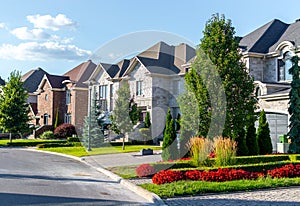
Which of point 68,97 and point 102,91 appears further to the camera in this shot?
point 68,97

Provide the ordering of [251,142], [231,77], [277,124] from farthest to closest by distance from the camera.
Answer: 1. [277,124]
2. [251,142]
3. [231,77]

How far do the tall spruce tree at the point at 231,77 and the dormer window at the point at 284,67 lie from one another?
31.3 ft

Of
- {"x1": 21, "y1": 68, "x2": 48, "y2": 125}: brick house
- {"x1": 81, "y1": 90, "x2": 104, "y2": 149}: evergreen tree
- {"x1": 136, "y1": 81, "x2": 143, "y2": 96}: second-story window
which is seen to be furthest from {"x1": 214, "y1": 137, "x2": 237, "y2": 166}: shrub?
{"x1": 21, "y1": 68, "x2": 48, "y2": 125}: brick house

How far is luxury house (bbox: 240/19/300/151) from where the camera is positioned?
2466cm

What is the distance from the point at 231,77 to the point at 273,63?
11.4 metres

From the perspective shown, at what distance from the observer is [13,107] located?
39.3 metres

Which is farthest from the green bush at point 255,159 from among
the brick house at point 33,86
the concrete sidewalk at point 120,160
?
the brick house at point 33,86

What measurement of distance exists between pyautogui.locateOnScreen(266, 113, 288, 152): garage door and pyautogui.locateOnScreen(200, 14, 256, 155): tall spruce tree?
679 cm

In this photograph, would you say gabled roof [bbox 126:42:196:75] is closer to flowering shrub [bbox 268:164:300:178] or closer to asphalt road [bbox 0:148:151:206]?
asphalt road [bbox 0:148:151:206]

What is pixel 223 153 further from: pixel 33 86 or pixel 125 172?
pixel 33 86

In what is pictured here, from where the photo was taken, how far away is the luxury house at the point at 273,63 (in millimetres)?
24656

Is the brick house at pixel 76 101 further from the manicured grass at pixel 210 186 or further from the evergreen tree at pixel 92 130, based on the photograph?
the manicured grass at pixel 210 186

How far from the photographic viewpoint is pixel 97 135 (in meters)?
32.2

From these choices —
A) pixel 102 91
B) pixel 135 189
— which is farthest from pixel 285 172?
pixel 102 91
